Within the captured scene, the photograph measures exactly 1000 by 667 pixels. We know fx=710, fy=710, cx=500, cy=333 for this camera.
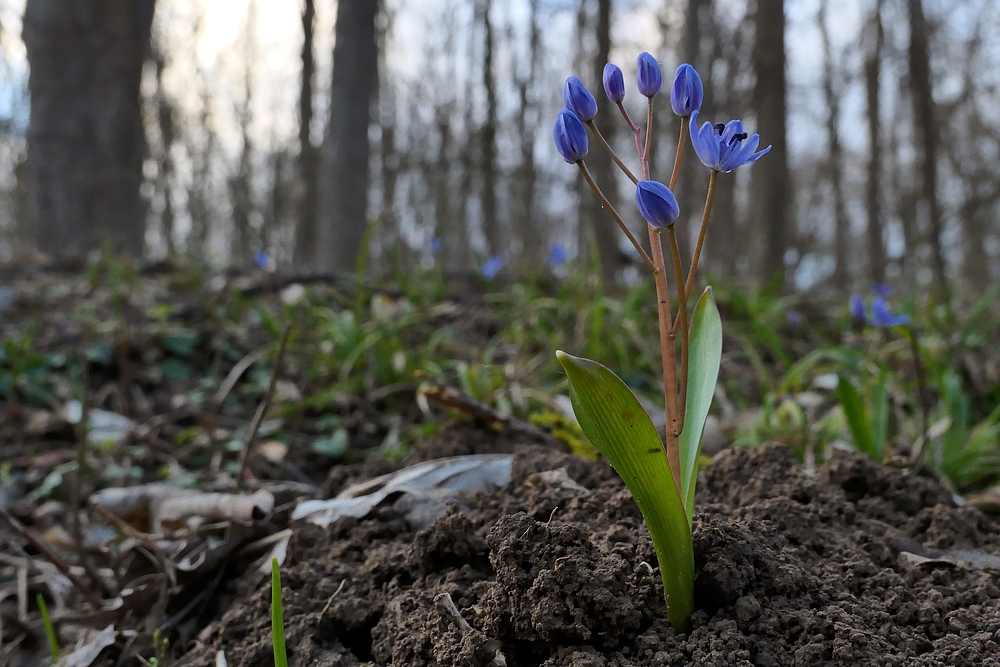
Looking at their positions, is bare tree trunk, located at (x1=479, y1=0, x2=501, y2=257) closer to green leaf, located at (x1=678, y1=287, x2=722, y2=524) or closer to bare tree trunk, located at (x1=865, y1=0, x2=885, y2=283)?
bare tree trunk, located at (x1=865, y1=0, x2=885, y2=283)

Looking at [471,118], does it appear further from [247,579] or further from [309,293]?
[247,579]

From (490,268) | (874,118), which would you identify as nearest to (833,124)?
(874,118)

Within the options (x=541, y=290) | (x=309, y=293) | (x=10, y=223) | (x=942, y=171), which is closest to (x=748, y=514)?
(x=309, y=293)

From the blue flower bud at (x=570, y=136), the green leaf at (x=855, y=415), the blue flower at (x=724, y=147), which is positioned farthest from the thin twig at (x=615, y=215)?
the green leaf at (x=855, y=415)

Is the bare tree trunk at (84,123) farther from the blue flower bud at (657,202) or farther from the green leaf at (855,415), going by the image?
the blue flower bud at (657,202)

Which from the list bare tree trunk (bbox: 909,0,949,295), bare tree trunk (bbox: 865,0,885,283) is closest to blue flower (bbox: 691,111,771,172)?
bare tree trunk (bbox: 909,0,949,295)

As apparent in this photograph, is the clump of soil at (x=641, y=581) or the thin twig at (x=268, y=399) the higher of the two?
the thin twig at (x=268, y=399)
